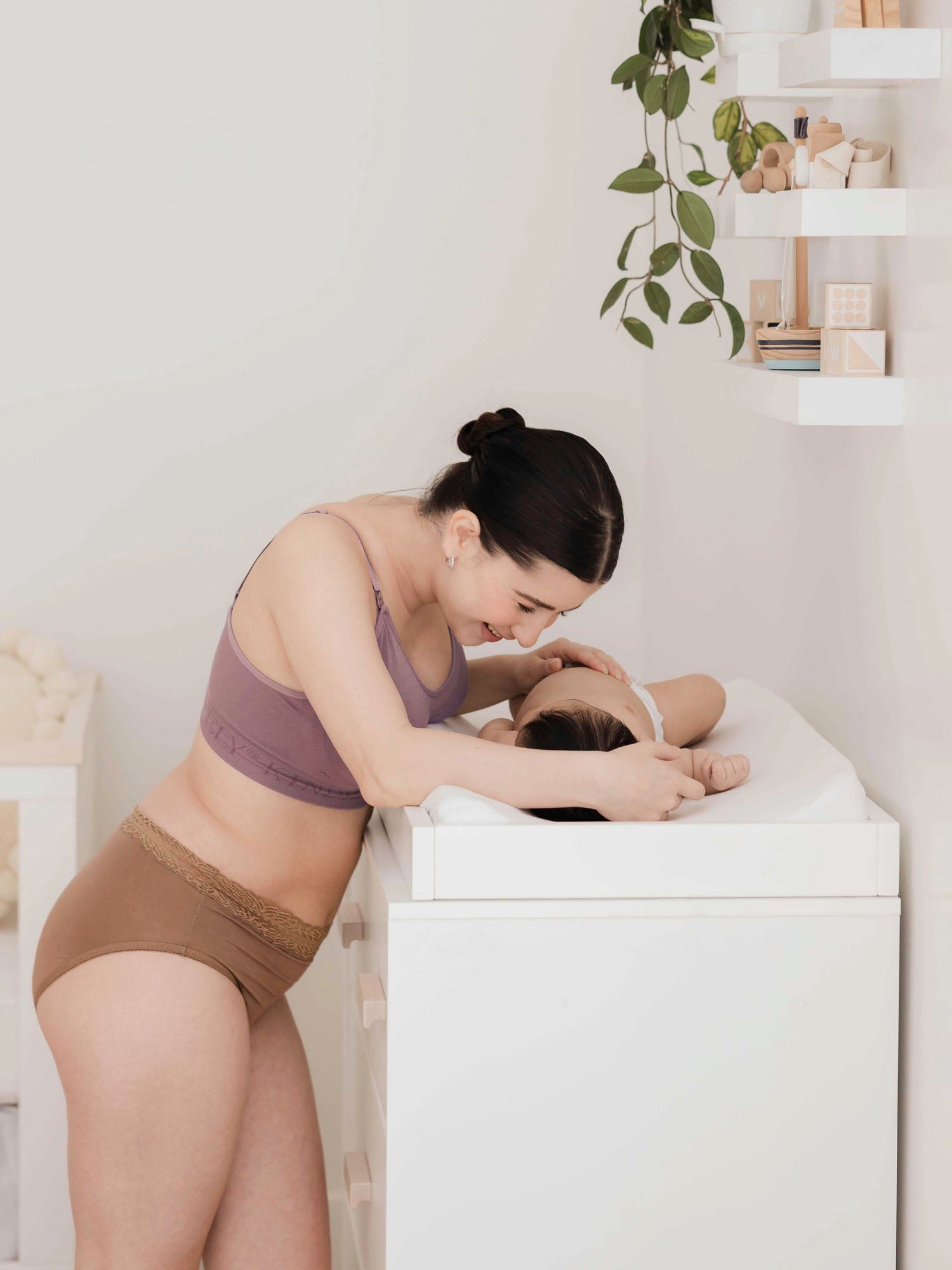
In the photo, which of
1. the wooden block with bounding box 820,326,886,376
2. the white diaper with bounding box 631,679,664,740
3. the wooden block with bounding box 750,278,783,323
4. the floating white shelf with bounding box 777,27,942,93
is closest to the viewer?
the floating white shelf with bounding box 777,27,942,93

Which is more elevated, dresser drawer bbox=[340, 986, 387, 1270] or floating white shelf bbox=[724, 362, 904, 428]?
floating white shelf bbox=[724, 362, 904, 428]

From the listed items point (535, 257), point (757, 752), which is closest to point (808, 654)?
point (757, 752)

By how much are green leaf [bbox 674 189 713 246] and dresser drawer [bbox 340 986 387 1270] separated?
1045mm

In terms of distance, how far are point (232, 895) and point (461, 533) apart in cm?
48

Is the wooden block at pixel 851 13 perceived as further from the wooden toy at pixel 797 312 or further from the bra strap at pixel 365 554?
the bra strap at pixel 365 554

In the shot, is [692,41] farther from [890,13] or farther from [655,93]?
[890,13]

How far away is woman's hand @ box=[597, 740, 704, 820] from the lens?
1386 millimetres

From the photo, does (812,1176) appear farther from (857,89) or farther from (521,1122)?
(857,89)

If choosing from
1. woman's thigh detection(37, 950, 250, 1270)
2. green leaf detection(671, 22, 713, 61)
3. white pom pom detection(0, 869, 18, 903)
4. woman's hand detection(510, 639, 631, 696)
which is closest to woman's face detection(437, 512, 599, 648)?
woman's hand detection(510, 639, 631, 696)

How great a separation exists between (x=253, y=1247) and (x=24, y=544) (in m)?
1.36

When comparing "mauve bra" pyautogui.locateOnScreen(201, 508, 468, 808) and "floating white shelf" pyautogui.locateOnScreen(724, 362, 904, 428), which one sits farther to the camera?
"mauve bra" pyautogui.locateOnScreen(201, 508, 468, 808)

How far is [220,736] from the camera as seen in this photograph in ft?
5.27

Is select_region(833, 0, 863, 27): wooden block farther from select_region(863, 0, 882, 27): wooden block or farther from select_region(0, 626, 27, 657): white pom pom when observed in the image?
select_region(0, 626, 27, 657): white pom pom

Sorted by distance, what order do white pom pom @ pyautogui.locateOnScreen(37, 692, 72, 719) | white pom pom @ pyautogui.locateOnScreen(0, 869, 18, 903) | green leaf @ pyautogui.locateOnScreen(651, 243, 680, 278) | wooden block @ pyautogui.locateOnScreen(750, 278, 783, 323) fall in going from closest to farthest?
wooden block @ pyautogui.locateOnScreen(750, 278, 783, 323) < green leaf @ pyautogui.locateOnScreen(651, 243, 680, 278) < white pom pom @ pyautogui.locateOnScreen(0, 869, 18, 903) < white pom pom @ pyautogui.locateOnScreen(37, 692, 72, 719)
